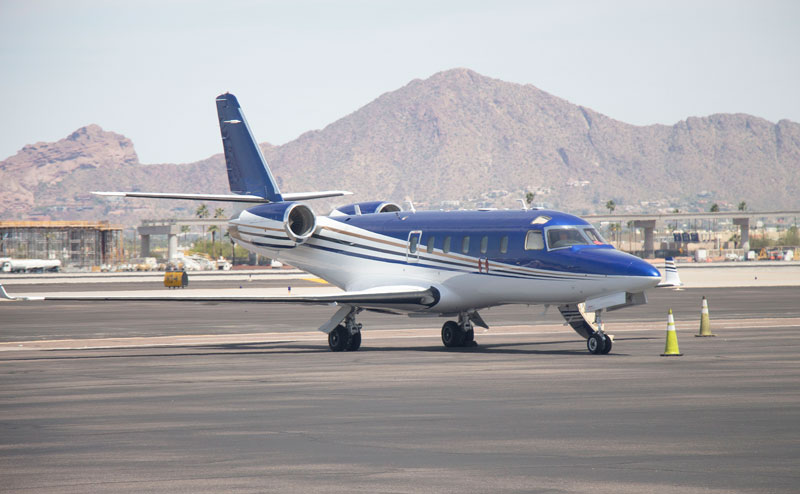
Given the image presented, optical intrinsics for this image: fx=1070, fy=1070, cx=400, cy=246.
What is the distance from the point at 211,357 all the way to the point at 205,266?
127 meters

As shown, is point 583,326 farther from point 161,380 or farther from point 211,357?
point 161,380

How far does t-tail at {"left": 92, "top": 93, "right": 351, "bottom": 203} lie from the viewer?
28812mm

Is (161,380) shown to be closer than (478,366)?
Yes

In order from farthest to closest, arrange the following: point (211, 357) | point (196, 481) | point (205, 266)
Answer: point (205, 266), point (211, 357), point (196, 481)

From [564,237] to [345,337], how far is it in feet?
18.2

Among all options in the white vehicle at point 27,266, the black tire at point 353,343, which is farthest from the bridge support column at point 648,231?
the black tire at point 353,343

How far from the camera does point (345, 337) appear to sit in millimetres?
24766

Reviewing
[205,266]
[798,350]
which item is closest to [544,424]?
[798,350]

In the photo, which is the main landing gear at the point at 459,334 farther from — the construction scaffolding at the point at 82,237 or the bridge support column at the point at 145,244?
the bridge support column at the point at 145,244

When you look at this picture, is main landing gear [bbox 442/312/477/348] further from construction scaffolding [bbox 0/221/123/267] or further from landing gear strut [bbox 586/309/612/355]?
construction scaffolding [bbox 0/221/123/267]

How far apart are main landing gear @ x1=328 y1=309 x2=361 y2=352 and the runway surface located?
19.6 inches

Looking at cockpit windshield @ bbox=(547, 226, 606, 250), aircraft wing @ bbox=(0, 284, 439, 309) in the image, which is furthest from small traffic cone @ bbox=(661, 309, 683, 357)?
aircraft wing @ bbox=(0, 284, 439, 309)

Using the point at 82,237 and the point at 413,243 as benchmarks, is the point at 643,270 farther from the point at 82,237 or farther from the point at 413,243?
the point at 82,237

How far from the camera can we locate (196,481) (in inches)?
366
